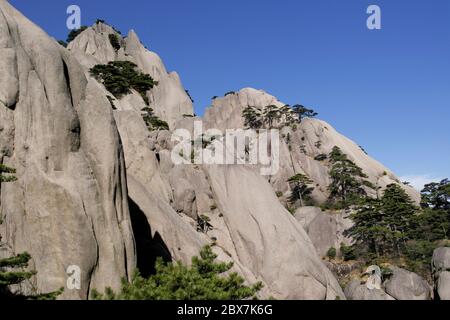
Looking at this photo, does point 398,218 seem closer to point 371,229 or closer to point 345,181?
point 371,229

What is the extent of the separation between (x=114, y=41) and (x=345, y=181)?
4719 centimetres

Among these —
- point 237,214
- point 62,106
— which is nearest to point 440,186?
point 237,214

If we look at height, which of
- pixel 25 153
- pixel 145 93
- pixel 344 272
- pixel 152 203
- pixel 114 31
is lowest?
pixel 344 272

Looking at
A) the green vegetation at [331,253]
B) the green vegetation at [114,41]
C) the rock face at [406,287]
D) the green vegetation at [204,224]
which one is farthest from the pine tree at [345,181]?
the green vegetation at [114,41]

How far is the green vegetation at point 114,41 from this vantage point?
7575cm

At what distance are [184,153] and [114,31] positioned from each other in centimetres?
4512

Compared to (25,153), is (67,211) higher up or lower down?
lower down

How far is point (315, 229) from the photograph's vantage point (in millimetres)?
55469

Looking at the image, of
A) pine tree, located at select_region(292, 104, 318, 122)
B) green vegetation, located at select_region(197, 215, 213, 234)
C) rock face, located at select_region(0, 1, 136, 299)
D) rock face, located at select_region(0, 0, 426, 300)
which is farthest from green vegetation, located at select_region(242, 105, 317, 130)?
rock face, located at select_region(0, 1, 136, 299)

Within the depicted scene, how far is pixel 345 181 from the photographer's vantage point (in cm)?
6594

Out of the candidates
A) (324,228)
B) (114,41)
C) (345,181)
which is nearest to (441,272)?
(324,228)

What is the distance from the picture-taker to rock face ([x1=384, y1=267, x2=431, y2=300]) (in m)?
42.9

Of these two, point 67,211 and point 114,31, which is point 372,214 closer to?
point 67,211
